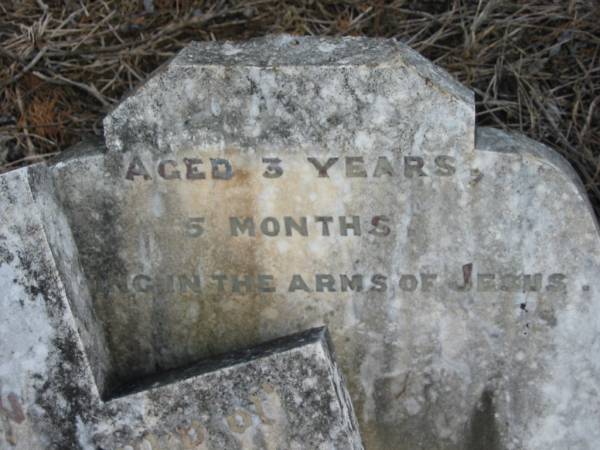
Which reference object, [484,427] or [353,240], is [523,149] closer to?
[353,240]

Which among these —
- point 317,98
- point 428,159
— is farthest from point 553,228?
point 317,98

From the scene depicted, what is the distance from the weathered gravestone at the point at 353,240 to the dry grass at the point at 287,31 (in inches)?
34.7

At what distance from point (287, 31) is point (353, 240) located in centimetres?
119

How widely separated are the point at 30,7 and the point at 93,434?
1709 mm

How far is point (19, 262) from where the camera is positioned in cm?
201

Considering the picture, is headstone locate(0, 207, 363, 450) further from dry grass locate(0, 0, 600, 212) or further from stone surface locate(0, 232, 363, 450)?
dry grass locate(0, 0, 600, 212)

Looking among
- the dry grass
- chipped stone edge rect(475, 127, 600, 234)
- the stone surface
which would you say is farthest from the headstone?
the dry grass

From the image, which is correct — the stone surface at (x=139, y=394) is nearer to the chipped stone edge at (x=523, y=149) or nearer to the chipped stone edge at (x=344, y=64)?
the chipped stone edge at (x=344, y=64)

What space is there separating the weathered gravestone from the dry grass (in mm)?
881

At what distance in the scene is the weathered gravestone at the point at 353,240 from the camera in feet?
6.59

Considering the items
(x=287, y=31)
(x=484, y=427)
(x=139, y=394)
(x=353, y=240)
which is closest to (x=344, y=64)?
(x=353, y=240)

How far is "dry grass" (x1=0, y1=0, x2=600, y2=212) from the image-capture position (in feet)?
9.78

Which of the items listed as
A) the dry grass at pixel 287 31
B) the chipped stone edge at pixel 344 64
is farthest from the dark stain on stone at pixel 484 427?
the dry grass at pixel 287 31

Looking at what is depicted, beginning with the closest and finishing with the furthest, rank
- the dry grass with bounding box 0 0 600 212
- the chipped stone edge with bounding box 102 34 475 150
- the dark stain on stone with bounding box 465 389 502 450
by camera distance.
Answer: the chipped stone edge with bounding box 102 34 475 150 → the dark stain on stone with bounding box 465 389 502 450 → the dry grass with bounding box 0 0 600 212
